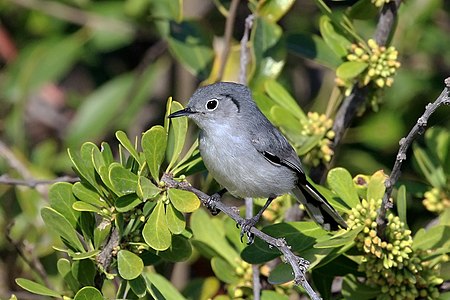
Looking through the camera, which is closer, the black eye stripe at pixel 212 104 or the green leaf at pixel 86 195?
the green leaf at pixel 86 195

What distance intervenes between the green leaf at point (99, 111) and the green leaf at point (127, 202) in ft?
6.87

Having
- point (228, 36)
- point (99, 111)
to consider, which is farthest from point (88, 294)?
point (99, 111)

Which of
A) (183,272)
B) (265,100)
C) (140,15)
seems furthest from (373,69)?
(140,15)

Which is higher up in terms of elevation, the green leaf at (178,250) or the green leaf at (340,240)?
the green leaf at (340,240)

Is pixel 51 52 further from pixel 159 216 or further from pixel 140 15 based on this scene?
pixel 159 216

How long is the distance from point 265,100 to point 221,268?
663mm

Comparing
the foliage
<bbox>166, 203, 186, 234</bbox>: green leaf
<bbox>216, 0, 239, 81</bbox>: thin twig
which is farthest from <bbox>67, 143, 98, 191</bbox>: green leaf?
<bbox>216, 0, 239, 81</bbox>: thin twig

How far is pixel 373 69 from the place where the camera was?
280 centimetres

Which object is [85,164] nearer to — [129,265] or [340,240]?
[129,265]

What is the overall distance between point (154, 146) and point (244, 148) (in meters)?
0.76

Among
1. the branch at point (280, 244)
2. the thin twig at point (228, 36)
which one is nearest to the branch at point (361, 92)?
the thin twig at point (228, 36)

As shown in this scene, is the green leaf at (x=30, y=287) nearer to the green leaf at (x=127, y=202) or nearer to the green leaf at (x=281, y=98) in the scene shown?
the green leaf at (x=127, y=202)

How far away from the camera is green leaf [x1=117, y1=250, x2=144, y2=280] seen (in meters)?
2.23

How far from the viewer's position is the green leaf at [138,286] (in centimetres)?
233
